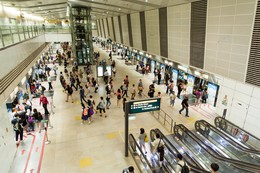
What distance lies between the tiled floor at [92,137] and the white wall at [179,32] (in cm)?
372

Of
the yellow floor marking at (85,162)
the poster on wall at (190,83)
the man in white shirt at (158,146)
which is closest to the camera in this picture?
the man in white shirt at (158,146)

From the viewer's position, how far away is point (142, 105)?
732 cm

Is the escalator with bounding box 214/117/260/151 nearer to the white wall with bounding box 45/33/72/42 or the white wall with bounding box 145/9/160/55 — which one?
the white wall with bounding box 145/9/160/55

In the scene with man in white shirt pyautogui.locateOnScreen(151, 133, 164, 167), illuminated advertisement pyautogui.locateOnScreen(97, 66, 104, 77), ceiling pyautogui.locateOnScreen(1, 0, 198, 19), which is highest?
ceiling pyautogui.locateOnScreen(1, 0, 198, 19)

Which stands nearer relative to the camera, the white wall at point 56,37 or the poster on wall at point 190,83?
the poster on wall at point 190,83

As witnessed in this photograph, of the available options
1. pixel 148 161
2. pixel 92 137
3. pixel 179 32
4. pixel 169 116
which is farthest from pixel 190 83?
pixel 148 161

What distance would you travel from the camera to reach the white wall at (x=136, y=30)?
2067 cm

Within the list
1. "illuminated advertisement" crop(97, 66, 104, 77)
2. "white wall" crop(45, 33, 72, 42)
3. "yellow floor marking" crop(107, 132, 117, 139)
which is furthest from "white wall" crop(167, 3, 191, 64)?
"white wall" crop(45, 33, 72, 42)

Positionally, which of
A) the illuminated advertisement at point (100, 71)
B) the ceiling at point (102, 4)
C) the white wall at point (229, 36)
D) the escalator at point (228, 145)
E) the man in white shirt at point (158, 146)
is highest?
the ceiling at point (102, 4)

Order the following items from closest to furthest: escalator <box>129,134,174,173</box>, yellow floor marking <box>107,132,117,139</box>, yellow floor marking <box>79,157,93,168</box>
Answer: escalator <box>129,134,174,173</box>, yellow floor marking <box>79,157,93,168</box>, yellow floor marking <box>107,132,117,139</box>

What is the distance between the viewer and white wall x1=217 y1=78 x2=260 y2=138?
8812 millimetres

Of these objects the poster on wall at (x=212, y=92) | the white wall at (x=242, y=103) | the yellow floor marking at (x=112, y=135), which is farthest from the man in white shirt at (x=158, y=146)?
the poster on wall at (x=212, y=92)

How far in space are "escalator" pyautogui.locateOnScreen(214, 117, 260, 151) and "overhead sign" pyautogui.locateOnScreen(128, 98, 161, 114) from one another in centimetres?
430

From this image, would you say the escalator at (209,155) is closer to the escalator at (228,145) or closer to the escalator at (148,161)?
the escalator at (228,145)
